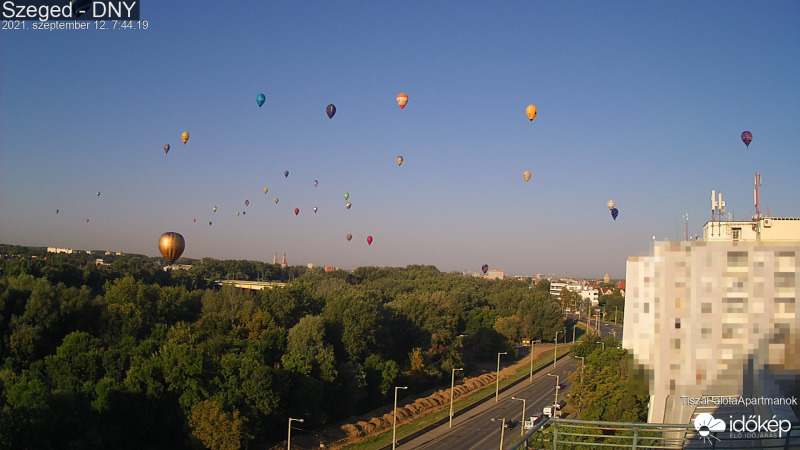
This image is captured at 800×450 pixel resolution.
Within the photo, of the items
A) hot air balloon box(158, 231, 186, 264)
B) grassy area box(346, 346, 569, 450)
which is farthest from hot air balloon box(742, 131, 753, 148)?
hot air balloon box(158, 231, 186, 264)

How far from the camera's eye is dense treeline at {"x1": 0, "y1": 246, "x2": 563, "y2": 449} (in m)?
25.5

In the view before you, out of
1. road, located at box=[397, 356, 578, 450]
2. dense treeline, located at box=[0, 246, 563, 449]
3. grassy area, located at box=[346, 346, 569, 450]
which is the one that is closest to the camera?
dense treeline, located at box=[0, 246, 563, 449]

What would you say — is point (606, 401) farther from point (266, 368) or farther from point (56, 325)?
point (56, 325)

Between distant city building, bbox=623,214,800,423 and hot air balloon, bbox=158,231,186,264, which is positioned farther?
hot air balloon, bbox=158,231,186,264

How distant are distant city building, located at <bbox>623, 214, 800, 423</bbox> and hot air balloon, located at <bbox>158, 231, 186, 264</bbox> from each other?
101 feet

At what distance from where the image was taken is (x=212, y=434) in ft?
84.1

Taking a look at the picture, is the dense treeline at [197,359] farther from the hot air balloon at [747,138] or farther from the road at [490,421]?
the hot air balloon at [747,138]

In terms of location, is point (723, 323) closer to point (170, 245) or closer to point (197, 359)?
point (197, 359)

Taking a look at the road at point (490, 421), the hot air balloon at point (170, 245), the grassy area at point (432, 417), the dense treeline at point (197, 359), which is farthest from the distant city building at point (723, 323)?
the hot air balloon at point (170, 245)

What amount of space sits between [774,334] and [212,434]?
21989mm

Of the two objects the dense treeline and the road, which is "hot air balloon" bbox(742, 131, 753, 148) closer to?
the road

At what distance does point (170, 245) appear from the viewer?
3772 cm

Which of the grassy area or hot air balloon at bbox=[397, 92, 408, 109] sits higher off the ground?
hot air balloon at bbox=[397, 92, 408, 109]

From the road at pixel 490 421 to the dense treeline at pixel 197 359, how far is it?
5946mm
